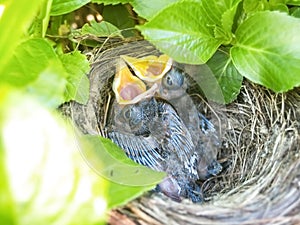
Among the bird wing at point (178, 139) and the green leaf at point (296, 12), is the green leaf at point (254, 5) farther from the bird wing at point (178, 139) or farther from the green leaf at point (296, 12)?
the bird wing at point (178, 139)

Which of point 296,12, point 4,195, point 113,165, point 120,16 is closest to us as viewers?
point 4,195

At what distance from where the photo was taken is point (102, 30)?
89 centimetres

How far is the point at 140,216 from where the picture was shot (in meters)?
0.62

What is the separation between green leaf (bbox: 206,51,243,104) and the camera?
80 cm

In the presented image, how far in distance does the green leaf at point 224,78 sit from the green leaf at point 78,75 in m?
0.17

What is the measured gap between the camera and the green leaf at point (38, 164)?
1.02ft

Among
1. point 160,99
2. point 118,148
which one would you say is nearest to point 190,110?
point 160,99

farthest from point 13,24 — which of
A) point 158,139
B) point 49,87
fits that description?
point 158,139

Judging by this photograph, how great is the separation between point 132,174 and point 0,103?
37 centimetres

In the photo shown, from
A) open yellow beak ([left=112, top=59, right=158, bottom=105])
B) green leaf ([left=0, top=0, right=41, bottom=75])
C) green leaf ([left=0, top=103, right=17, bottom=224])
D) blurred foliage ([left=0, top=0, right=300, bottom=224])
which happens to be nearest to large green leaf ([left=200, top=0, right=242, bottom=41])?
blurred foliage ([left=0, top=0, right=300, bottom=224])

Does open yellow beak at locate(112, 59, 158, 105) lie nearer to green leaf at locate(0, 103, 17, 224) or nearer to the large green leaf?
the large green leaf

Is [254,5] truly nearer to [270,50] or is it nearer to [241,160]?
[270,50]

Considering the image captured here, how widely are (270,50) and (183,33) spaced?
0.35 feet

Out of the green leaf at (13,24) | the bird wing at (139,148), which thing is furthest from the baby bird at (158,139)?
the green leaf at (13,24)
